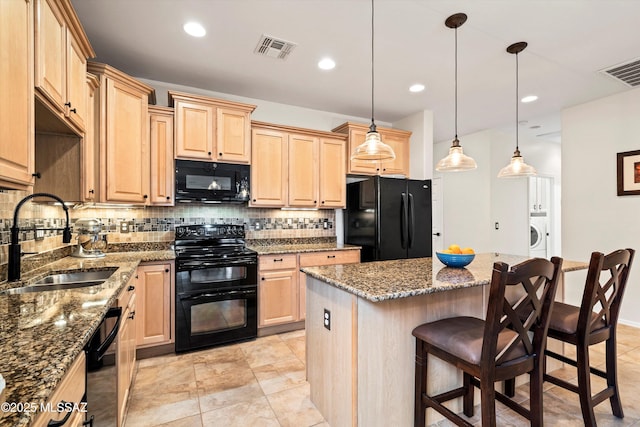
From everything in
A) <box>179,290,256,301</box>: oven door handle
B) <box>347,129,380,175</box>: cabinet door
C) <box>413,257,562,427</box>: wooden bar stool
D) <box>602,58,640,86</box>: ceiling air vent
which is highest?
<box>602,58,640,86</box>: ceiling air vent

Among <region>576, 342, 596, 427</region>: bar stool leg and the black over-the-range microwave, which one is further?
the black over-the-range microwave

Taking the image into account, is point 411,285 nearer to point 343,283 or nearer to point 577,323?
point 343,283

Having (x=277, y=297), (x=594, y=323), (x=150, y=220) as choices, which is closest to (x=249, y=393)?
(x=277, y=297)

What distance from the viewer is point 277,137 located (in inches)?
142

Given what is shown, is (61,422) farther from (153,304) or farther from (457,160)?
(457,160)

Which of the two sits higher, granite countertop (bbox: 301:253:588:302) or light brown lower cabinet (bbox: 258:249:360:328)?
granite countertop (bbox: 301:253:588:302)

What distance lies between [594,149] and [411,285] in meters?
3.81

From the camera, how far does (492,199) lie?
508 centimetres

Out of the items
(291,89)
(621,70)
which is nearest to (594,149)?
(621,70)

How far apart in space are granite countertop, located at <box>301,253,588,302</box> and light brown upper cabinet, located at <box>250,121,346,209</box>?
168 cm

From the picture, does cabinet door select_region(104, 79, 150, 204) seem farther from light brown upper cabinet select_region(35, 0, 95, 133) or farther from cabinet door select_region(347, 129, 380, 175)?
cabinet door select_region(347, 129, 380, 175)

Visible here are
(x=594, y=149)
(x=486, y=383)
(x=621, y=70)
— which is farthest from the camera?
(x=594, y=149)

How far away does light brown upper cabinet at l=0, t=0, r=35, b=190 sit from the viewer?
1151 mm

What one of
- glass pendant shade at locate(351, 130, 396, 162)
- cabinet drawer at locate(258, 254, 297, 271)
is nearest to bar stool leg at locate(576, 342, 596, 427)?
glass pendant shade at locate(351, 130, 396, 162)
